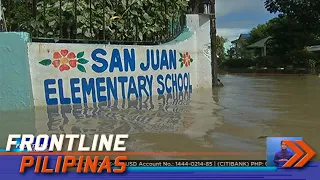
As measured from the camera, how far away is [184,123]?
578cm

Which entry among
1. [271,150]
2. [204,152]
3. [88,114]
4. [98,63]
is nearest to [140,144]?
[204,152]

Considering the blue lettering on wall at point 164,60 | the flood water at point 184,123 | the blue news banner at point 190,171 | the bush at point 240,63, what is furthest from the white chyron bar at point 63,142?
the bush at point 240,63

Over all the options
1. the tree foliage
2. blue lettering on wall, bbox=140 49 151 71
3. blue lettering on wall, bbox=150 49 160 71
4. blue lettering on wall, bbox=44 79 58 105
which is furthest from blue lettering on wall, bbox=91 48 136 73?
the tree foliage

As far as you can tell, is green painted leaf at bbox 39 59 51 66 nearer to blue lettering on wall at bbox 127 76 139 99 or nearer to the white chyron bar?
blue lettering on wall at bbox 127 76 139 99

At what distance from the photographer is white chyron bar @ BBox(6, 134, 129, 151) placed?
167 inches

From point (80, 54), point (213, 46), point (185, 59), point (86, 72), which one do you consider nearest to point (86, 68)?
point (86, 72)

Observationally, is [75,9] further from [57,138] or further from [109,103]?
[57,138]

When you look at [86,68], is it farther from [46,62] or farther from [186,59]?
[186,59]

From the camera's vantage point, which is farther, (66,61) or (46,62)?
(66,61)

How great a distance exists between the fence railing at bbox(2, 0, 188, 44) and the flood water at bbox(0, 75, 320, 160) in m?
1.74

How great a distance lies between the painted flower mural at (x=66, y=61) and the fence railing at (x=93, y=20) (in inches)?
14.0

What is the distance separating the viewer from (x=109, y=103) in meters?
7.71

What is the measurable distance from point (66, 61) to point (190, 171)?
449cm

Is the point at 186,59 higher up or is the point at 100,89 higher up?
the point at 186,59
